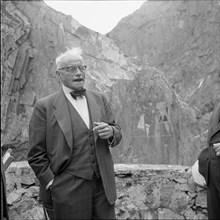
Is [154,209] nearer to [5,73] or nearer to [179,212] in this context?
[179,212]

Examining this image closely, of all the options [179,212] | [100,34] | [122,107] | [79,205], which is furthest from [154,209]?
[100,34]

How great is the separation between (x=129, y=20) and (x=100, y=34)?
19.5 meters

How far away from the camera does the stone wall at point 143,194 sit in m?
2.43

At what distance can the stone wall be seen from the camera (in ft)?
7.97

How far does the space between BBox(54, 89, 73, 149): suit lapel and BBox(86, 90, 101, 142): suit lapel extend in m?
0.13

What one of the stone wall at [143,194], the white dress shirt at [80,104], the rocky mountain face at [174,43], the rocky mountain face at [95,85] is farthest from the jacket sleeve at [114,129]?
the rocky mountain face at [174,43]

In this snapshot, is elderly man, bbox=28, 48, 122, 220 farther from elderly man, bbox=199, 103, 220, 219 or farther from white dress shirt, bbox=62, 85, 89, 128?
elderly man, bbox=199, 103, 220, 219

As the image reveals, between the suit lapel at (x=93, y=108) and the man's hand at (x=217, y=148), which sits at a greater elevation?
the suit lapel at (x=93, y=108)

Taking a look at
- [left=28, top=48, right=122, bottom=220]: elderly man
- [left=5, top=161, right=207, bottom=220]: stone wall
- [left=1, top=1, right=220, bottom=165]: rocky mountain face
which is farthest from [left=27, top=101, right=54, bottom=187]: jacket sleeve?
[left=1, top=1, right=220, bottom=165]: rocky mountain face

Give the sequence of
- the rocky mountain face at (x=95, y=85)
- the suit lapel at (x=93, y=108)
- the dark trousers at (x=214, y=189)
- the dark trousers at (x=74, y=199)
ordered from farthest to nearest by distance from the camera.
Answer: the rocky mountain face at (x=95, y=85)
the dark trousers at (x=214, y=189)
the suit lapel at (x=93, y=108)
the dark trousers at (x=74, y=199)

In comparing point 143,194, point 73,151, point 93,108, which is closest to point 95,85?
point 143,194

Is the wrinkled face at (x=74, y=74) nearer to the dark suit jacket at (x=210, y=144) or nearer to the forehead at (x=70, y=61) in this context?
the forehead at (x=70, y=61)

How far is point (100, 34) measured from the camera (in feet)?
45.4

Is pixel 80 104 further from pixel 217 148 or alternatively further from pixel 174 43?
pixel 174 43
